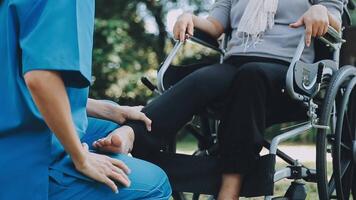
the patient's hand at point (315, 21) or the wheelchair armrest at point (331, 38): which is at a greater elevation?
the patient's hand at point (315, 21)

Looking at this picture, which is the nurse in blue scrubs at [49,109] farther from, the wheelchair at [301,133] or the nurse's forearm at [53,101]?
the wheelchair at [301,133]

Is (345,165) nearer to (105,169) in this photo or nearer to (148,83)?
(148,83)

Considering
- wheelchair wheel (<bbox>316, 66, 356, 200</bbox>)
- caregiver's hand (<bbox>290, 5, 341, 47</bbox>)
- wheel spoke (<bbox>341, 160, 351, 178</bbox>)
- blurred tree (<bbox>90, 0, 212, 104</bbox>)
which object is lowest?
blurred tree (<bbox>90, 0, 212, 104</bbox>)

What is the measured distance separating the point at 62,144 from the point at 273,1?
137 centimetres

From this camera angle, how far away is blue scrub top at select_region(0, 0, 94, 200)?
4.06ft

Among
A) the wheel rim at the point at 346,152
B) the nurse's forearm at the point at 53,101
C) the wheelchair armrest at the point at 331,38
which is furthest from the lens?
the wheel rim at the point at 346,152

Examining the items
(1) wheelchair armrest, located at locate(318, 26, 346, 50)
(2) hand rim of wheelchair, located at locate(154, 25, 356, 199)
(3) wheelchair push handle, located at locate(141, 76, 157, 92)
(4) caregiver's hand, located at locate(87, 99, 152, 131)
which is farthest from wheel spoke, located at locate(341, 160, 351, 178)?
(4) caregiver's hand, located at locate(87, 99, 152, 131)

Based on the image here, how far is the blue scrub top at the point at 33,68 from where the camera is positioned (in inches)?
48.7

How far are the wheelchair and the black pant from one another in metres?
0.06

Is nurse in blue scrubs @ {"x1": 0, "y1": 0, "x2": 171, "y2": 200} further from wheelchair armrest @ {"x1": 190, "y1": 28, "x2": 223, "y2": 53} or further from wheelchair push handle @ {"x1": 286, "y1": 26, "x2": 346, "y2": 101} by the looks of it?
wheelchair armrest @ {"x1": 190, "y1": 28, "x2": 223, "y2": 53}

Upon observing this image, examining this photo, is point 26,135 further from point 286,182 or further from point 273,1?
point 286,182

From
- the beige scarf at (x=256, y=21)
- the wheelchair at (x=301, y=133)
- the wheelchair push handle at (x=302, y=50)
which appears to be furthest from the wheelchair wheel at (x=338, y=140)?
the beige scarf at (x=256, y=21)

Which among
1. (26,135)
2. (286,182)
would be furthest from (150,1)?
(26,135)

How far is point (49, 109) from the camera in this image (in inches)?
48.9
